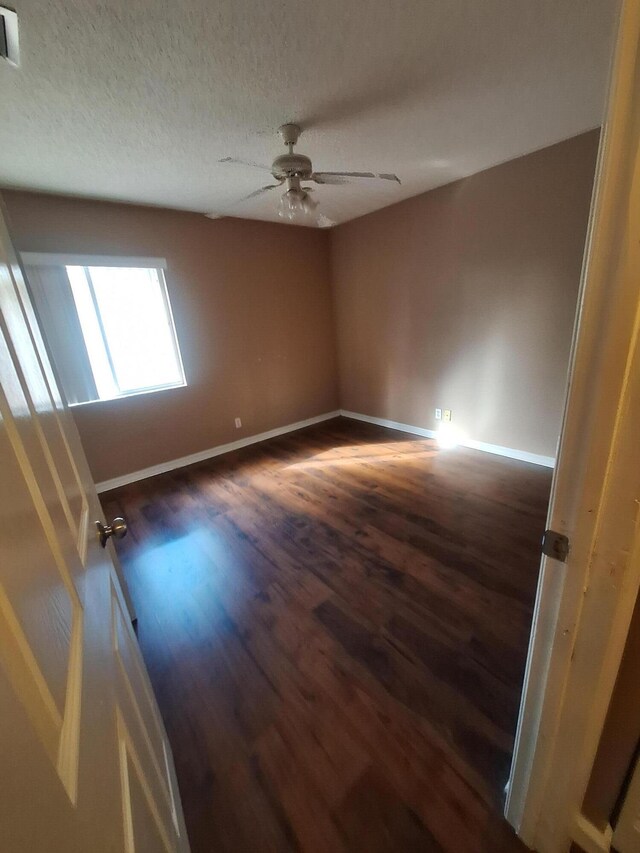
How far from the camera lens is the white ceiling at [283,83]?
1217mm

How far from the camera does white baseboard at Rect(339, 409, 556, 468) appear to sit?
297 centimetres

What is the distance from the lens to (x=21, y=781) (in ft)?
0.76

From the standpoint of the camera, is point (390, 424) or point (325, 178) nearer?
point (325, 178)

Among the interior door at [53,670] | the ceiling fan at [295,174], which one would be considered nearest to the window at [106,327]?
the ceiling fan at [295,174]

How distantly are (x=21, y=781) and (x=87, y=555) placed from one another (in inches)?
22.2

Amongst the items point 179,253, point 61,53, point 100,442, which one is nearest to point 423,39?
point 61,53

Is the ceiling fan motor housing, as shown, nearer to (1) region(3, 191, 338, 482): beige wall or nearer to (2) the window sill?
(1) region(3, 191, 338, 482): beige wall

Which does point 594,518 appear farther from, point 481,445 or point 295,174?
point 481,445

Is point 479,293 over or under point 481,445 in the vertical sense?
over

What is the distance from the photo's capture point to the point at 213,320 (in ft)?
11.6

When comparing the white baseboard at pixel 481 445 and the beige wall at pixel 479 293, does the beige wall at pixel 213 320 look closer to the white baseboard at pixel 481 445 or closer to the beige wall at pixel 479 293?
the beige wall at pixel 479 293

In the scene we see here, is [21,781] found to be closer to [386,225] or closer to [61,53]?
[61,53]

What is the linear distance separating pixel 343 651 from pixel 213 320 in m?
3.12

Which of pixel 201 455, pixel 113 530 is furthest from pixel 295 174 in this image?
pixel 201 455
